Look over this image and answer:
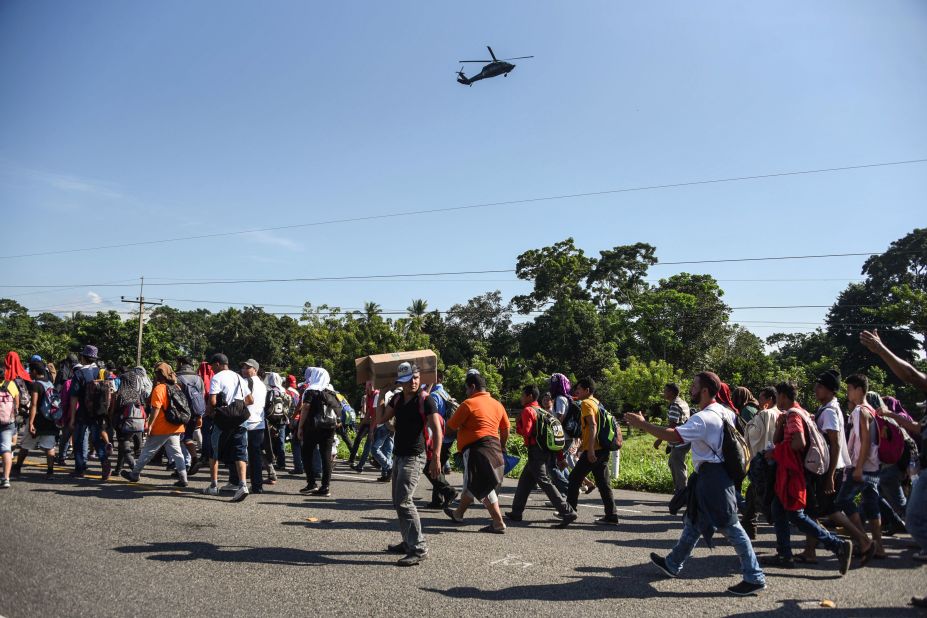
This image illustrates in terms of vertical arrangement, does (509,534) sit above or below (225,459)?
below

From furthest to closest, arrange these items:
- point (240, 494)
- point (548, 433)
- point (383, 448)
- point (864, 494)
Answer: point (383, 448) < point (240, 494) < point (548, 433) < point (864, 494)

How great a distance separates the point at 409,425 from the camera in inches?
260

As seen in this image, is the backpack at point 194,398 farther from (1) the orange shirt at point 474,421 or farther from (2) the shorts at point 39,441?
(1) the orange shirt at point 474,421

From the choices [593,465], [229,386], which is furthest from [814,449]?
[229,386]

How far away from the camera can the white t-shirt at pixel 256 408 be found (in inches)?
371

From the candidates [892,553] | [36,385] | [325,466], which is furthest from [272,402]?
[892,553]

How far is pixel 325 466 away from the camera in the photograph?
9.89 meters

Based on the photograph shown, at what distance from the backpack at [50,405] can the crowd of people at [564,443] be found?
3 centimetres

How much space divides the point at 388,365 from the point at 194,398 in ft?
10.3

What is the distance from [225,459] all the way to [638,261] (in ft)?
221

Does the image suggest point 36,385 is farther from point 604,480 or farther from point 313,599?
point 604,480

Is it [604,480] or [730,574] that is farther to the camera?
[604,480]

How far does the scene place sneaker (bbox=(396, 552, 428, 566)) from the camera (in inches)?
242

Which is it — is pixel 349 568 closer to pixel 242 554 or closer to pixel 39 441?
pixel 242 554
